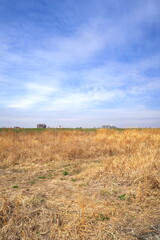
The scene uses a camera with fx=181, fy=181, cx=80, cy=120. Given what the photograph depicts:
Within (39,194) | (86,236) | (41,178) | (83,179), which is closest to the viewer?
(86,236)

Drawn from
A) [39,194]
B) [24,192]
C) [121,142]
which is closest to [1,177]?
[24,192]

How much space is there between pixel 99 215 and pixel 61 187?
1.72 metres

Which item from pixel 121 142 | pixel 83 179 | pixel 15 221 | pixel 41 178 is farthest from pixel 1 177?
pixel 121 142

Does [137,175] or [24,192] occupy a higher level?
[137,175]

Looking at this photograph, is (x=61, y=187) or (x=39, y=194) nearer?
(x=39, y=194)

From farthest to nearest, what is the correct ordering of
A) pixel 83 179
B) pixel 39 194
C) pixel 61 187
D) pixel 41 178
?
1. pixel 41 178
2. pixel 83 179
3. pixel 61 187
4. pixel 39 194

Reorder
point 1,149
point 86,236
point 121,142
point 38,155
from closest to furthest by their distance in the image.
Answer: point 86,236, point 38,155, point 1,149, point 121,142

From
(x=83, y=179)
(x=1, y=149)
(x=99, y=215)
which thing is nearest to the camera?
(x=99, y=215)

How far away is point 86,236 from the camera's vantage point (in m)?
2.59

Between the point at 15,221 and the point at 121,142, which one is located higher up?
the point at 121,142

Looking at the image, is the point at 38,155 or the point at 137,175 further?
the point at 38,155

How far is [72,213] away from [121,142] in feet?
26.6

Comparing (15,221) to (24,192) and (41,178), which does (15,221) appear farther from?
(41,178)

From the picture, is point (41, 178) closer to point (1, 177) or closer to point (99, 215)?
point (1, 177)
